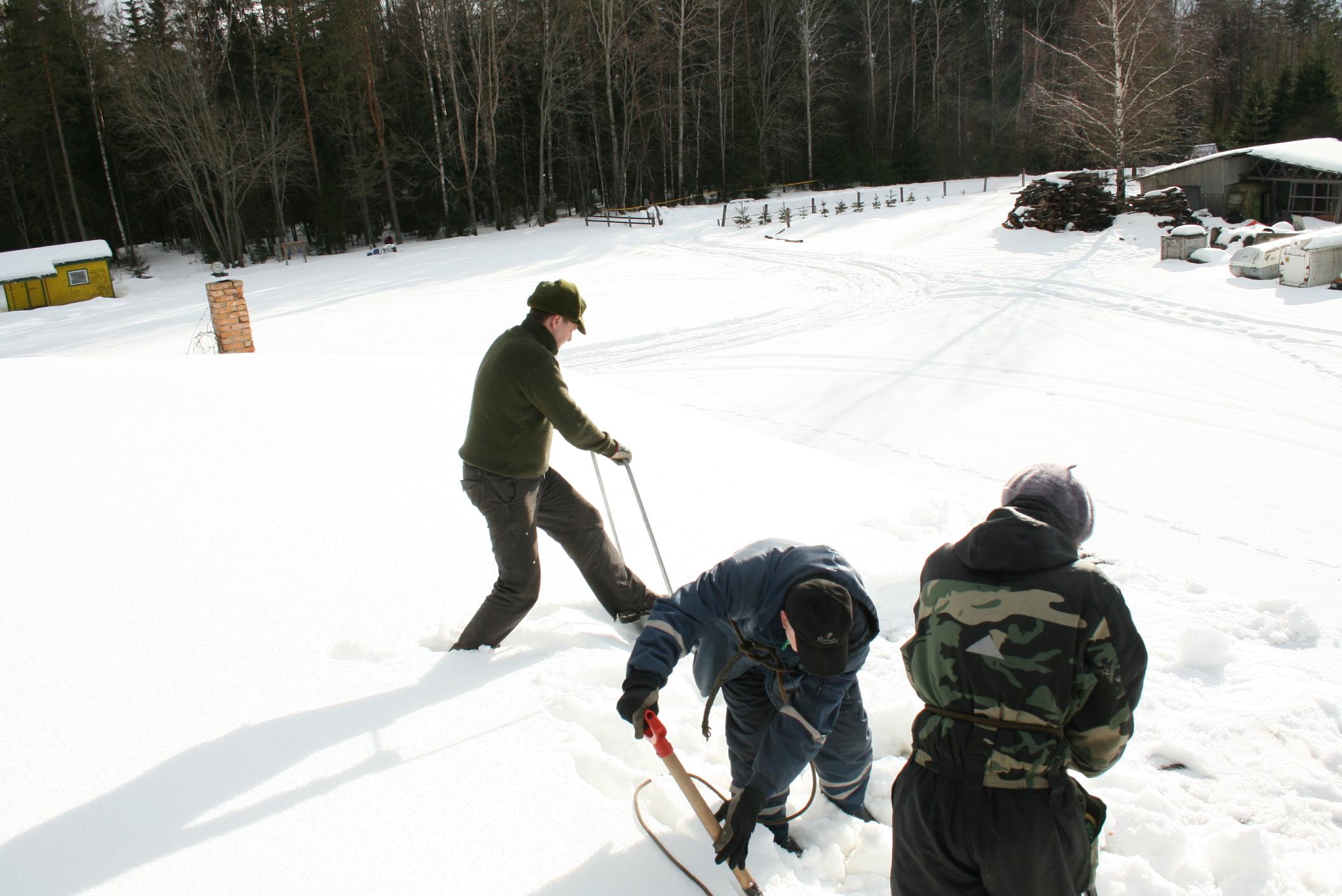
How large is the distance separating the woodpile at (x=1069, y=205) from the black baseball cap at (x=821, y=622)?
73.0ft

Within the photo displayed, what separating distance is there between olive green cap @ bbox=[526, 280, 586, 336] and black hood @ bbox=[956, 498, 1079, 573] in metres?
2.14

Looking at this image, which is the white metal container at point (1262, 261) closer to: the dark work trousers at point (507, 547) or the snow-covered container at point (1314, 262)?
the snow-covered container at point (1314, 262)

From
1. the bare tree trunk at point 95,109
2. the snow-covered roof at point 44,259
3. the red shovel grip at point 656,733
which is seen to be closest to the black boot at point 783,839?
the red shovel grip at point 656,733

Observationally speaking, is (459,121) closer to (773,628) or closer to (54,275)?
(54,275)

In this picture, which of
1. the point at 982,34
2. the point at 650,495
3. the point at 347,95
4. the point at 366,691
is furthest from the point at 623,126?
the point at 366,691

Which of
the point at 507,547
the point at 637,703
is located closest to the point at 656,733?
the point at 637,703

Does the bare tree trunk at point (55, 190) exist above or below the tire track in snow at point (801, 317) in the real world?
above

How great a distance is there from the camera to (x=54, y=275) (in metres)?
25.3

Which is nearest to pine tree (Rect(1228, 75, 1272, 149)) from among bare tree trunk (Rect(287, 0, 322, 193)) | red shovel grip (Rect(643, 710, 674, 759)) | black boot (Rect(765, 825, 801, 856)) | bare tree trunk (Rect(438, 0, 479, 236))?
bare tree trunk (Rect(438, 0, 479, 236))

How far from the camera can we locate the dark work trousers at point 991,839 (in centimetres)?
189

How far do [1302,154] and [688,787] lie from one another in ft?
92.7

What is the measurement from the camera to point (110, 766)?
2652mm

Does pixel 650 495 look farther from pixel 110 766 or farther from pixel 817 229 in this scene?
pixel 817 229

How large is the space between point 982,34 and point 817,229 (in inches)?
1061
